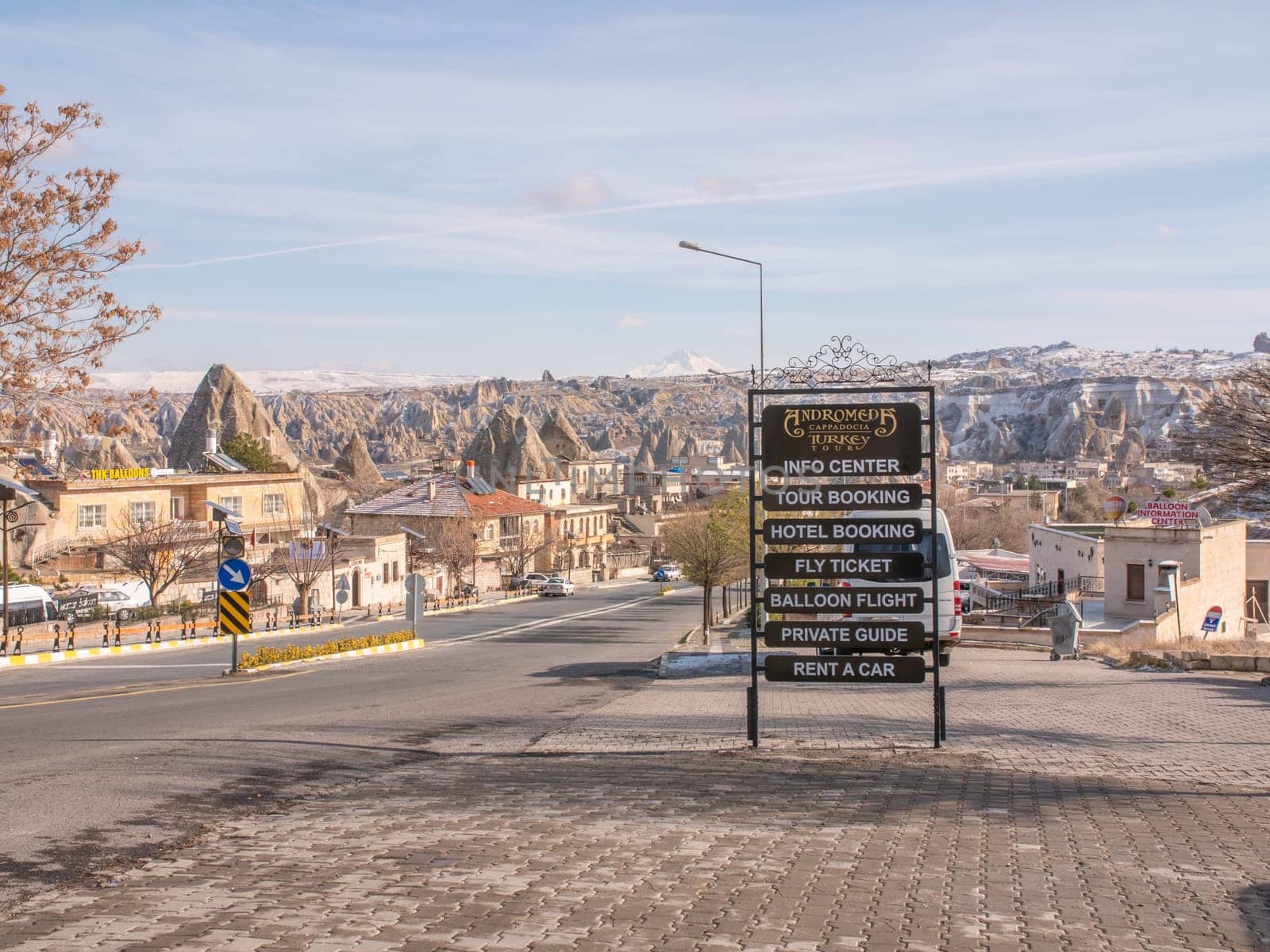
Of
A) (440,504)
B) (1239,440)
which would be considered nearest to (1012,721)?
(1239,440)

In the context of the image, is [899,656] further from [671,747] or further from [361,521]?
[361,521]

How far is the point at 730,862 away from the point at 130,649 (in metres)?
25.2

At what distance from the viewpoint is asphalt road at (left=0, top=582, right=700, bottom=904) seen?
821 cm

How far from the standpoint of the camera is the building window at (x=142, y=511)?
5466 centimetres

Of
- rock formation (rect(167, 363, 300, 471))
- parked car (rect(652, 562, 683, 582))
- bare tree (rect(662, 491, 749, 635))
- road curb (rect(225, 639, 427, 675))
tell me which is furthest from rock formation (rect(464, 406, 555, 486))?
road curb (rect(225, 639, 427, 675))

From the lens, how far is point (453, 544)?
6531 cm

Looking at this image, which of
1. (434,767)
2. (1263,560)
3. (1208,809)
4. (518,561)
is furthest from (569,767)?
(518,561)

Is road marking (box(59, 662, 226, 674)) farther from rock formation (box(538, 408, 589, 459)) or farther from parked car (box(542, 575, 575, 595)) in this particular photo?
rock formation (box(538, 408, 589, 459))

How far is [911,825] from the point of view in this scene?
25.5 ft

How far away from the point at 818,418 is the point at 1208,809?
454cm

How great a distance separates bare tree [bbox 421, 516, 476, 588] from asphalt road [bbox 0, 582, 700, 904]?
1450 inches

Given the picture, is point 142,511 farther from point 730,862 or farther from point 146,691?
point 730,862

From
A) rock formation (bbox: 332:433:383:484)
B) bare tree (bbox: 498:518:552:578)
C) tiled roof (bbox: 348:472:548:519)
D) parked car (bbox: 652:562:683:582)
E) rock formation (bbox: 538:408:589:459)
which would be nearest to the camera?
tiled roof (bbox: 348:472:548:519)

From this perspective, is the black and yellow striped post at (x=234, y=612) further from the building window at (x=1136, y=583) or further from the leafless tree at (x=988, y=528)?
the leafless tree at (x=988, y=528)
